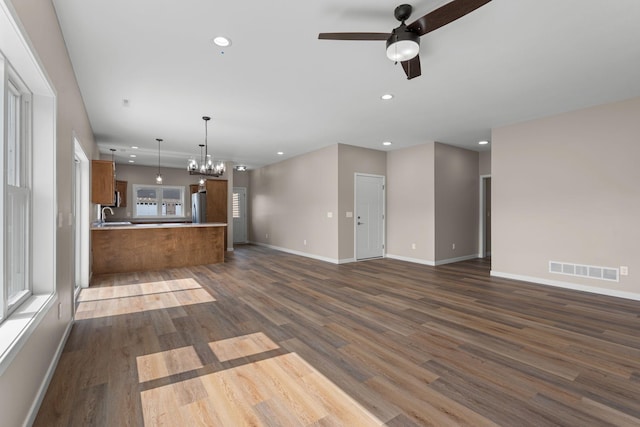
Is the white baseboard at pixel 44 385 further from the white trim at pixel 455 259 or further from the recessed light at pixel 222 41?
the white trim at pixel 455 259

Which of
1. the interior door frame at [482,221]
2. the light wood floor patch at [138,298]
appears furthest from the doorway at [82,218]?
the interior door frame at [482,221]

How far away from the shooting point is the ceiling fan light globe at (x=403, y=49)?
221 centimetres

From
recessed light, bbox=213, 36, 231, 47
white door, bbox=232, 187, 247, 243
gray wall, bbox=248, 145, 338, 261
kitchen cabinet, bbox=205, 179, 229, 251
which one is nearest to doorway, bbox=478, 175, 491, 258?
gray wall, bbox=248, 145, 338, 261

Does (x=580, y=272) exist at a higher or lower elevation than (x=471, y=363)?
higher

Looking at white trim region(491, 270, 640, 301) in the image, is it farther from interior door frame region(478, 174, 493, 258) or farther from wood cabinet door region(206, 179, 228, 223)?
wood cabinet door region(206, 179, 228, 223)

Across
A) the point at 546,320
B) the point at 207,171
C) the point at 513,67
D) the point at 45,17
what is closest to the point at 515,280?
the point at 546,320

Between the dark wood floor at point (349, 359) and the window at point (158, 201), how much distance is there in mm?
5724

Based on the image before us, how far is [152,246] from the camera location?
615 cm

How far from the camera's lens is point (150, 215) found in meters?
9.73

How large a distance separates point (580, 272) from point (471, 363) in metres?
3.41

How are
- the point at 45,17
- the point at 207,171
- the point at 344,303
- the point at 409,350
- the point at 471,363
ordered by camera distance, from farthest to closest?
the point at 207,171
the point at 344,303
the point at 409,350
the point at 471,363
the point at 45,17

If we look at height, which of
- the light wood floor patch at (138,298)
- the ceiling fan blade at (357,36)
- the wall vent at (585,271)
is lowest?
the light wood floor patch at (138,298)

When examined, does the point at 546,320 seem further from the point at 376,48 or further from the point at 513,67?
the point at 376,48

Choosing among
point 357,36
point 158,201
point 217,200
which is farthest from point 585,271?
point 158,201
